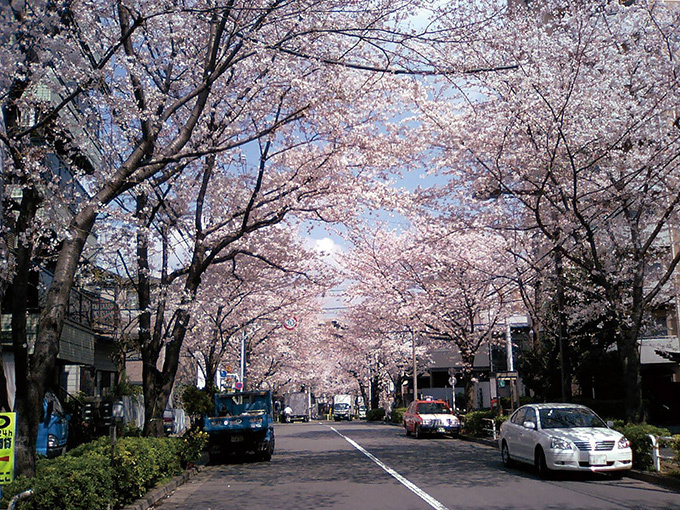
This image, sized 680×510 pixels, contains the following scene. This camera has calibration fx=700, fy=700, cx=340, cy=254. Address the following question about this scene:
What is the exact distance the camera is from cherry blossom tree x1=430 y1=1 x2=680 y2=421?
15359 millimetres

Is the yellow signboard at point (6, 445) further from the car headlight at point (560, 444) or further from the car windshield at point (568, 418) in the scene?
the car windshield at point (568, 418)

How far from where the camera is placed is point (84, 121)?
12.2m

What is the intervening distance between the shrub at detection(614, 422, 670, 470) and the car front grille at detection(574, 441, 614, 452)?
3.07ft

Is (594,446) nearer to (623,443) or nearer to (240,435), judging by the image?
(623,443)

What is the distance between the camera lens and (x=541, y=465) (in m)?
14.8

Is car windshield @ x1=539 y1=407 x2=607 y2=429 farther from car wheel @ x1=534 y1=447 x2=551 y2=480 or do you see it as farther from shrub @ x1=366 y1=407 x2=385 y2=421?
shrub @ x1=366 y1=407 x2=385 y2=421

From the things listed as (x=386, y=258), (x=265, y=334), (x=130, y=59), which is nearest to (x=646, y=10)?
(x=130, y=59)

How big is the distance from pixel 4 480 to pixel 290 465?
12.9m

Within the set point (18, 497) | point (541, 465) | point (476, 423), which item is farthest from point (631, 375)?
point (18, 497)

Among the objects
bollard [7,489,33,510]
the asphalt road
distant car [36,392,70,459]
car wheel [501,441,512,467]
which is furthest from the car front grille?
distant car [36,392,70,459]

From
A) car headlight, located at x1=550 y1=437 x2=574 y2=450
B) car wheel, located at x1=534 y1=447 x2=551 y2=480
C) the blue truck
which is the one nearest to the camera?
car headlight, located at x1=550 y1=437 x2=574 y2=450

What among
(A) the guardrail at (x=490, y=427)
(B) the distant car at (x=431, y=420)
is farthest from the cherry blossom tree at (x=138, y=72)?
(B) the distant car at (x=431, y=420)

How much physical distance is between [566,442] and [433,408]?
17896 millimetres

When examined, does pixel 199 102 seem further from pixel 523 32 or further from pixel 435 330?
pixel 435 330
